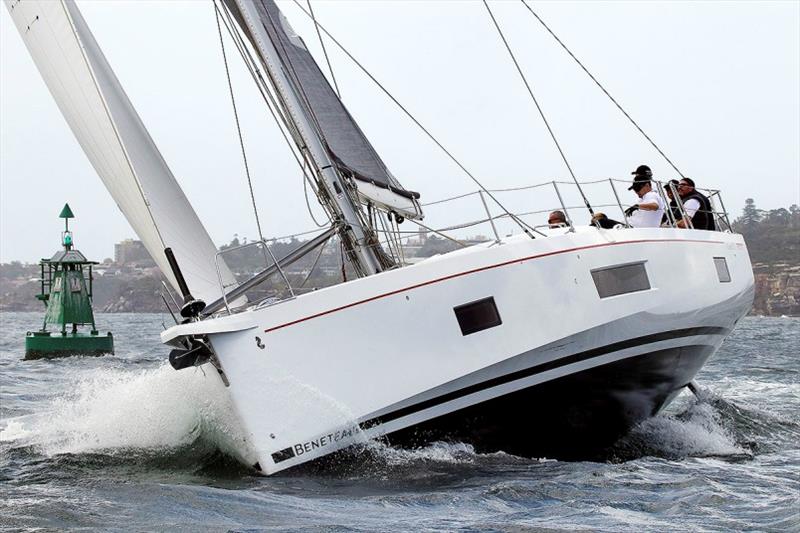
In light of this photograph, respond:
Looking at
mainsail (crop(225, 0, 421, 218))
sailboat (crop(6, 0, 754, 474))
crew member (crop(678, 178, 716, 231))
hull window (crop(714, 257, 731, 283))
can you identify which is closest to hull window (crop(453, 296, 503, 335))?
sailboat (crop(6, 0, 754, 474))

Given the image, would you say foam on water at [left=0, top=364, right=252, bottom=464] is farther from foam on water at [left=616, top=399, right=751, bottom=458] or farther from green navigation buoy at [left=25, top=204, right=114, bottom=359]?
green navigation buoy at [left=25, top=204, right=114, bottom=359]

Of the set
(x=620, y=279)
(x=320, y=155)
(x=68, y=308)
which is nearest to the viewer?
(x=620, y=279)

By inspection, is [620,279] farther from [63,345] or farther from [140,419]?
[63,345]

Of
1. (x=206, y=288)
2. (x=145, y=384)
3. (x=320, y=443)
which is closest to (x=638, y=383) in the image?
Result: (x=320, y=443)

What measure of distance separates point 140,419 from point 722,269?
5.56 metres

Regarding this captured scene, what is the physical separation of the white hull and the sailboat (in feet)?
0.03

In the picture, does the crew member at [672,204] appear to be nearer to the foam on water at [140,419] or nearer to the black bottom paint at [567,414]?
the black bottom paint at [567,414]

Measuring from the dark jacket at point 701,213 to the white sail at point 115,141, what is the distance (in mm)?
4560

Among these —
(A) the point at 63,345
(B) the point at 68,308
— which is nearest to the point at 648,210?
(A) the point at 63,345

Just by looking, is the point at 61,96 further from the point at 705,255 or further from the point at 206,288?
the point at 705,255

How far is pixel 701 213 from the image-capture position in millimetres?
10266

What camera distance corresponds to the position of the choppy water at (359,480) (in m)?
6.16

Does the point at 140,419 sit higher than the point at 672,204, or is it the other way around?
the point at 672,204

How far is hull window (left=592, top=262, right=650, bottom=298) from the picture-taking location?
8.02 meters
